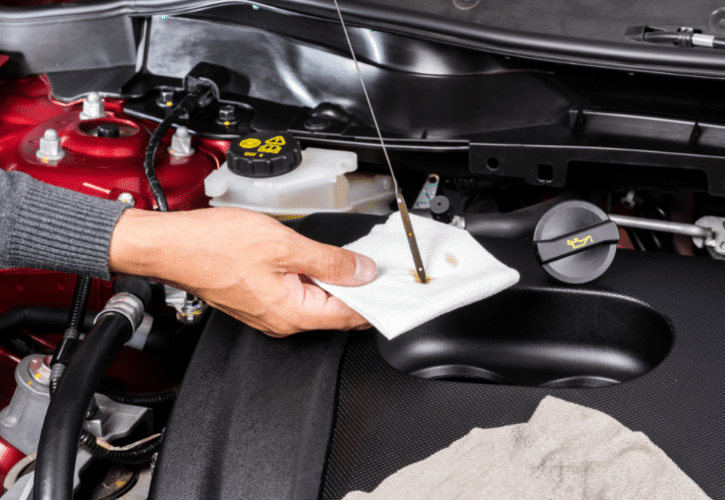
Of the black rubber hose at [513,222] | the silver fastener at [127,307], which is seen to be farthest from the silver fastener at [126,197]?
the black rubber hose at [513,222]

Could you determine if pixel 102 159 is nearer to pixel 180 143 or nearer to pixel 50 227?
pixel 180 143

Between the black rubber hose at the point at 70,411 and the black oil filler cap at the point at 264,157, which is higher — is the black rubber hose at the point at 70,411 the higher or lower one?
the lower one

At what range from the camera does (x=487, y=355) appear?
33.4 inches

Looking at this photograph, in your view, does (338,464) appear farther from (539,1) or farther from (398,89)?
(539,1)

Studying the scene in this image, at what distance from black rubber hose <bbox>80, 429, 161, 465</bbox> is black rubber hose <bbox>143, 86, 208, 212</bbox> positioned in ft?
0.95

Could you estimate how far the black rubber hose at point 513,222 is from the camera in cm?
94

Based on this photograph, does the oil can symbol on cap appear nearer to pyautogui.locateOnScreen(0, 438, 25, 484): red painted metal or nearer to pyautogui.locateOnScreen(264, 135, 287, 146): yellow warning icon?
pyautogui.locateOnScreen(264, 135, 287, 146): yellow warning icon

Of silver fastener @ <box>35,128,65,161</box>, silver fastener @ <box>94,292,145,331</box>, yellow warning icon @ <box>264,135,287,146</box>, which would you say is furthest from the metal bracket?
silver fastener @ <box>35,128,65,161</box>

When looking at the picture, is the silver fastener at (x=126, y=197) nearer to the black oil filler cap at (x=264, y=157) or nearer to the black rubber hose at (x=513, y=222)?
the black oil filler cap at (x=264, y=157)

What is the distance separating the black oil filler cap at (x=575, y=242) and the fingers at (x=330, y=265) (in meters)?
0.21

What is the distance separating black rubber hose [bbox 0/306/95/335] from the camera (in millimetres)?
982

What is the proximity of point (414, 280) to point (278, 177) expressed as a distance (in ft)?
0.96

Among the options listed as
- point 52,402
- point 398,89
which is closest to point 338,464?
point 52,402

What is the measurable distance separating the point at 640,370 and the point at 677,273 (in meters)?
0.12
